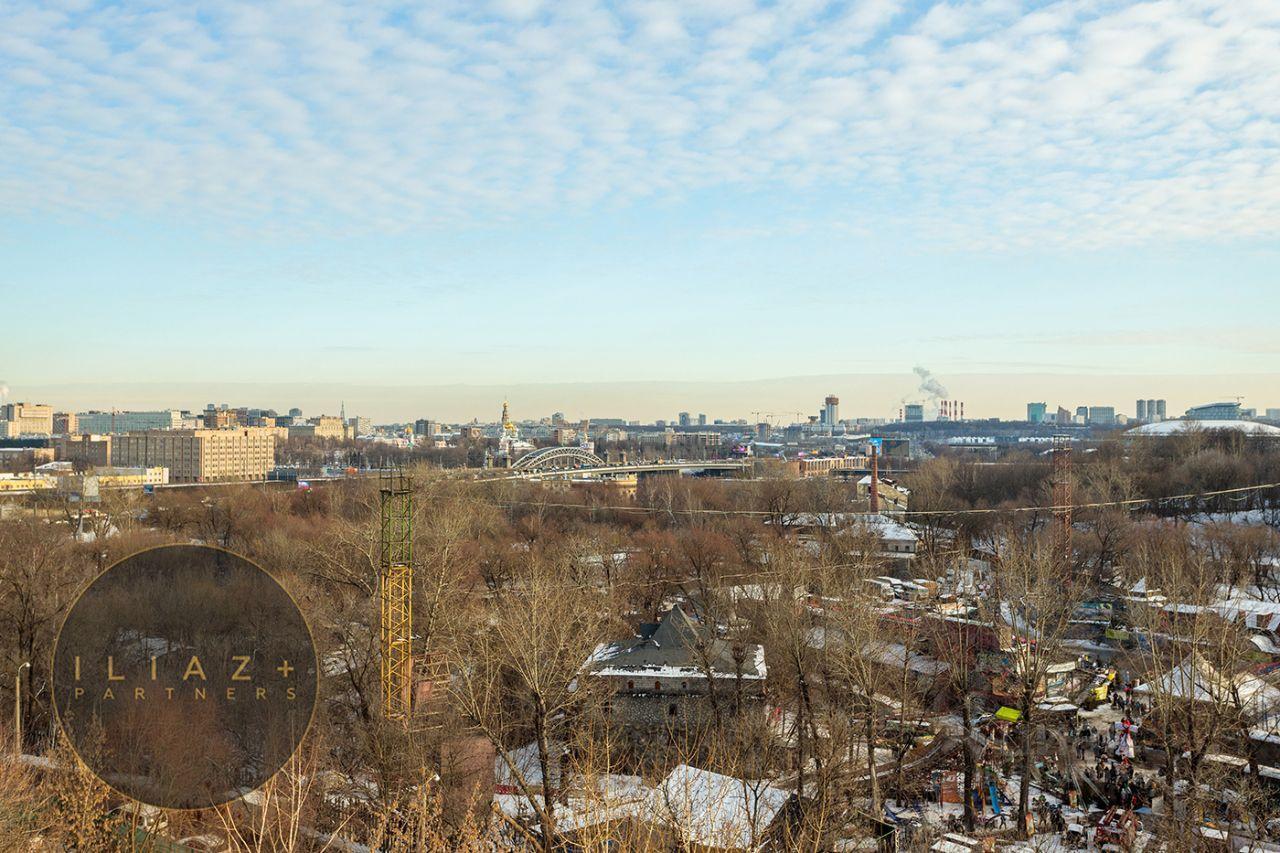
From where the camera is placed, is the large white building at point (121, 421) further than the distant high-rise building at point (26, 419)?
Yes

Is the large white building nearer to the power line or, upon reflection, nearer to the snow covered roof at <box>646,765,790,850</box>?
the power line

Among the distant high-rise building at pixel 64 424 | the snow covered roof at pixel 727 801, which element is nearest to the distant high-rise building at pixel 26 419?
the distant high-rise building at pixel 64 424

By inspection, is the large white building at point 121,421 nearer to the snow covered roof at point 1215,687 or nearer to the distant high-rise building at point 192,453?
the distant high-rise building at point 192,453

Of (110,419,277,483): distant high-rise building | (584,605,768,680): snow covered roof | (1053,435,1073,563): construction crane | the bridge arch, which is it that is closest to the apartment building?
(110,419,277,483): distant high-rise building

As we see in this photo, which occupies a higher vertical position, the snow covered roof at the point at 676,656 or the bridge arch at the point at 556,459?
the bridge arch at the point at 556,459

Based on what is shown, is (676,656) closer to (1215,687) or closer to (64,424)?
(1215,687)

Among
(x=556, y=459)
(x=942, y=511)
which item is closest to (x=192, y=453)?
(x=556, y=459)

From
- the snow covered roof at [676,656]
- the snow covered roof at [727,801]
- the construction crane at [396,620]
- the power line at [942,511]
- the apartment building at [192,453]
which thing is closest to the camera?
the snow covered roof at [727,801]

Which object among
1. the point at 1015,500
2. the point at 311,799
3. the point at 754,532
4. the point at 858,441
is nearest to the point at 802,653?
the point at 311,799
